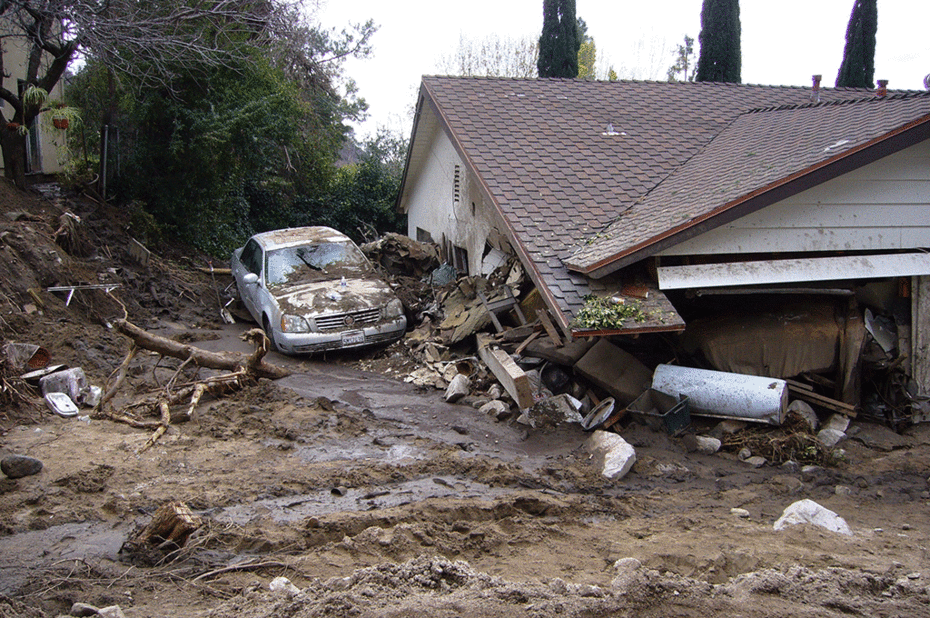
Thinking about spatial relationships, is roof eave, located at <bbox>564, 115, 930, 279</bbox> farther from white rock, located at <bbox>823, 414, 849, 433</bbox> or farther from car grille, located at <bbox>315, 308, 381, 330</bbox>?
car grille, located at <bbox>315, 308, 381, 330</bbox>

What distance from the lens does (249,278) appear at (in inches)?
416

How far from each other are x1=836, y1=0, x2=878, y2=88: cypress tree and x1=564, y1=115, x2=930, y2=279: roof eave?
19570 mm

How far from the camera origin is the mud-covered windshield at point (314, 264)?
10.8m

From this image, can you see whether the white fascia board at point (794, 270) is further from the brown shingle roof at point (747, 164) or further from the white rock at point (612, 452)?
the white rock at point (612, 452)

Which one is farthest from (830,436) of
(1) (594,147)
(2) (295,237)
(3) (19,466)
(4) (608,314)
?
(2) (295,237)

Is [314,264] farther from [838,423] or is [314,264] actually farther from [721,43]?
[721,43]

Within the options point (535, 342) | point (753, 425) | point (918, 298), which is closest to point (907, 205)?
point (918, 298)

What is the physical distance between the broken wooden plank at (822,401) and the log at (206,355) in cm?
651

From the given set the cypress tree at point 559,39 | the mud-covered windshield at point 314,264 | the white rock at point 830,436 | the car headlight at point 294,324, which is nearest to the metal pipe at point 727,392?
the white rock at point 830,436

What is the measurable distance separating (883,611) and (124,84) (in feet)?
56.9

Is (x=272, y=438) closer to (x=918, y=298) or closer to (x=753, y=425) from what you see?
(x=753, y=425)

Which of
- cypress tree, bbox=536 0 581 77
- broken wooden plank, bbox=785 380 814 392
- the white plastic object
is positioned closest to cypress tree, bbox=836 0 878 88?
cypress tree, bbox=536 0 581 77

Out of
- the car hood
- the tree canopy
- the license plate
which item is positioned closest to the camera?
the license plate

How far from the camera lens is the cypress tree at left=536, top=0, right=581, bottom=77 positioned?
80.6 ft
